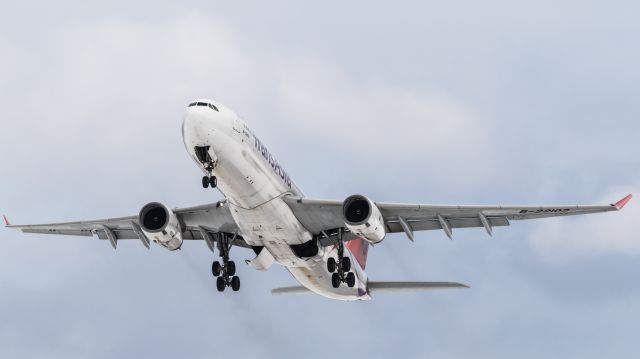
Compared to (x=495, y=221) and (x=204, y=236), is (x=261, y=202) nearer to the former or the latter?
(x=204, y=236)

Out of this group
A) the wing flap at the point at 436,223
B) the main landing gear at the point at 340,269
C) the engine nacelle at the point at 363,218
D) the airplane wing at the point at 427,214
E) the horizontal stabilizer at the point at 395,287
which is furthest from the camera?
the horizontal stabilizer at the point at 395,287

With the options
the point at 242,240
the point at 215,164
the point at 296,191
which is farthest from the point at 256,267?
the point at 215,164

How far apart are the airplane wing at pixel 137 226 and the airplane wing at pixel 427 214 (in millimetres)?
3758

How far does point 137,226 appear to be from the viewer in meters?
46.0

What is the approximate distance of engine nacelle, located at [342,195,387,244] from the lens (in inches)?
1598

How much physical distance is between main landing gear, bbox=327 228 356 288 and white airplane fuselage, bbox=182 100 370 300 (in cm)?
76

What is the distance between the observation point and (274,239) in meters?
42.5

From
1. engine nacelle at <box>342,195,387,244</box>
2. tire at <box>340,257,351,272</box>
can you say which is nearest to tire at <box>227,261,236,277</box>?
tire at <box>340,257,351,272</box>

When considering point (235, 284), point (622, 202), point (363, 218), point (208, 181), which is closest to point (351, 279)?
point (363, 218)

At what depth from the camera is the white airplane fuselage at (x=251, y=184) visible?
123 feet

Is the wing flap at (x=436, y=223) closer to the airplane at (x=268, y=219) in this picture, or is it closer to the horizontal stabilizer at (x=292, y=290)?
the airplane at (x=268, y=219)

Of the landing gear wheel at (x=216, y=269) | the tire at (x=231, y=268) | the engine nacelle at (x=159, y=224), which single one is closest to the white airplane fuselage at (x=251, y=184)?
the tire at (x=231, y=268)

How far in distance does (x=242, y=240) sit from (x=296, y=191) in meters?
4.95

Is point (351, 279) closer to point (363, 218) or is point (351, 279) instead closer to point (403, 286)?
point (363, 218)
